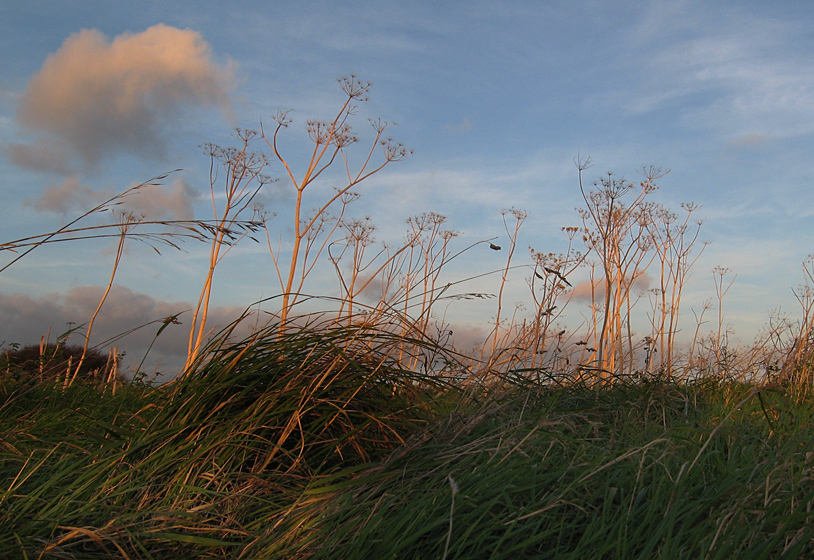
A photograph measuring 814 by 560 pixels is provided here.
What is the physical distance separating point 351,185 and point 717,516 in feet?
20.9

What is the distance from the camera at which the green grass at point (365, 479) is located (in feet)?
4.60

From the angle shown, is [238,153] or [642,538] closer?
[642,538]

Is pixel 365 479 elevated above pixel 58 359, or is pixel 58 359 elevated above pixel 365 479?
pixel 58 359

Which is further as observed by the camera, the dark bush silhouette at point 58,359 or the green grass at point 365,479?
the dark bush silhouette at point 58,359

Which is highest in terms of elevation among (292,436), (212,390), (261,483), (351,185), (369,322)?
(351,185)

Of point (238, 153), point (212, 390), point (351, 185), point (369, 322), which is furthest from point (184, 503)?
point (238, 153)

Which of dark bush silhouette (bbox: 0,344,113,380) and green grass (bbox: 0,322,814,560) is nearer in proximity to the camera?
green grass (bbox: 0,322,814,560)

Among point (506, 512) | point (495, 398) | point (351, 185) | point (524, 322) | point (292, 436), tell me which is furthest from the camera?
point (351, 185)

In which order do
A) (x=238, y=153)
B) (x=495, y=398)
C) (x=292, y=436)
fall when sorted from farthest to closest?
Answer: (x=238, y=153), (x=495, y=398), (x=292, y=436)

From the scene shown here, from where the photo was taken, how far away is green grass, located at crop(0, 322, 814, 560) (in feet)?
4.60

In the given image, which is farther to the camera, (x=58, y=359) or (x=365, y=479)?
(x=58, y=359)

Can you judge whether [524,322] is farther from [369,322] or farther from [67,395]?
[67,395]

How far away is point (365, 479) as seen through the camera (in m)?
1.61

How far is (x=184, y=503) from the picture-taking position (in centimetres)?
171
